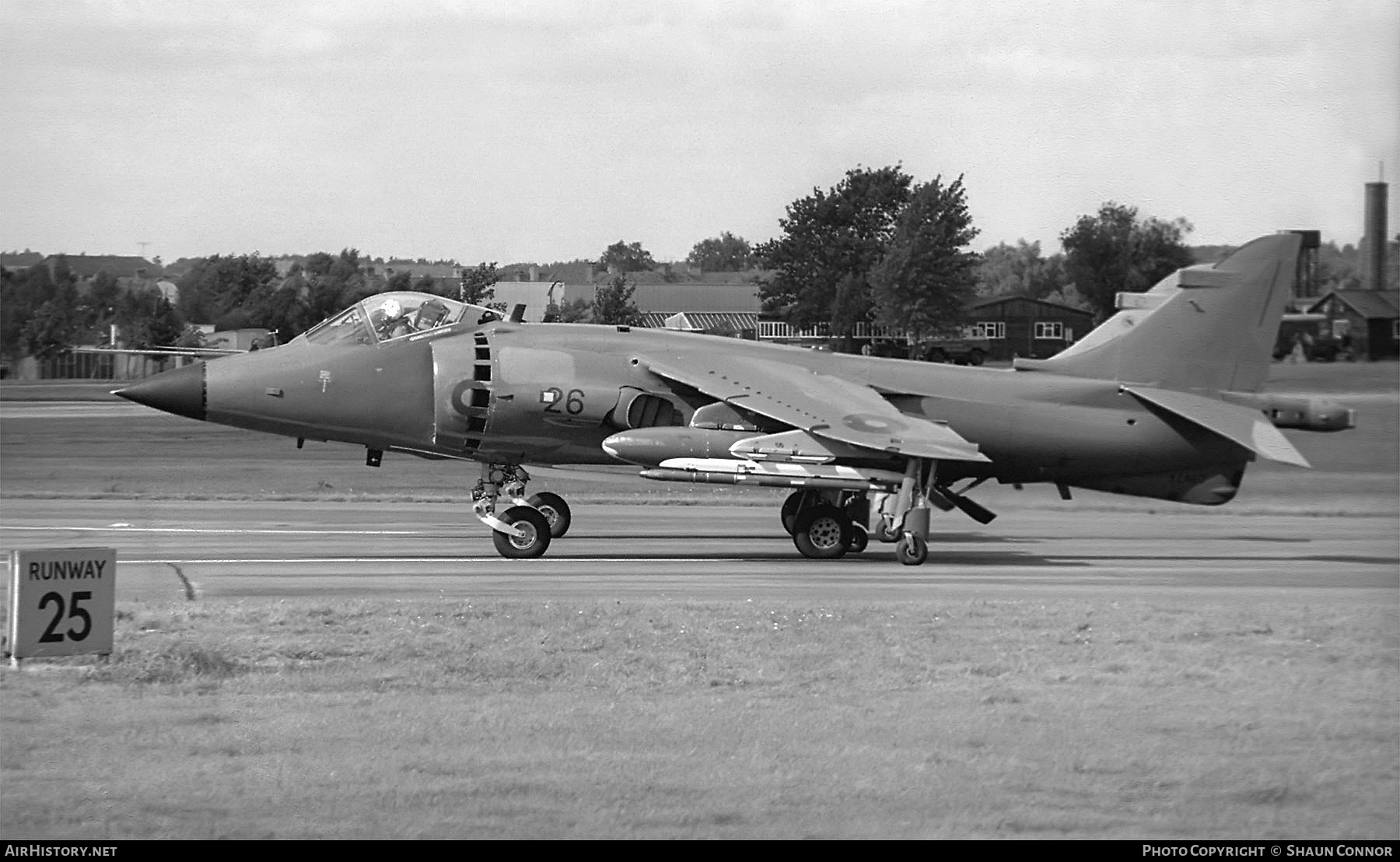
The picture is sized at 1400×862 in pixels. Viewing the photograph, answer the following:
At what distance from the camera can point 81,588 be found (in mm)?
11484

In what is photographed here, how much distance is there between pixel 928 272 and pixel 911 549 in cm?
3228

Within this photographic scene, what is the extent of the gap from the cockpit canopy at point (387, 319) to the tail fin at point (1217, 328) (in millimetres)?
8733

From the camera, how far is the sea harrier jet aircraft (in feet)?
63.0

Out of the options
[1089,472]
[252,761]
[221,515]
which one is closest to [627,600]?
[252,761]

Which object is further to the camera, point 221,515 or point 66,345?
point 66,345

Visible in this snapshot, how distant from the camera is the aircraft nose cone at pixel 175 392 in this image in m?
19.4

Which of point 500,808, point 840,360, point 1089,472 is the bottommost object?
point 500,808

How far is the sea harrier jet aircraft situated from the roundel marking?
3cm

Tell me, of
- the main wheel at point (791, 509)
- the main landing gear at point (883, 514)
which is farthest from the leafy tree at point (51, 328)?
the main landing gear at point (883, 514)

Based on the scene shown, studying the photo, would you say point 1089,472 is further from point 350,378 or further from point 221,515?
point 221,515

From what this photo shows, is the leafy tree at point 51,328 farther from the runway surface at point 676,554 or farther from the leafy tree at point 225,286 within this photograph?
the runway surface at point 676,554

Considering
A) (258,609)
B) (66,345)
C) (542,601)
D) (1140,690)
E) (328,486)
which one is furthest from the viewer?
(66,345)

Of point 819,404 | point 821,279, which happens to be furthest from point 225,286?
point 821,279

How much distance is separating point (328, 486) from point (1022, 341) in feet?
72.7
